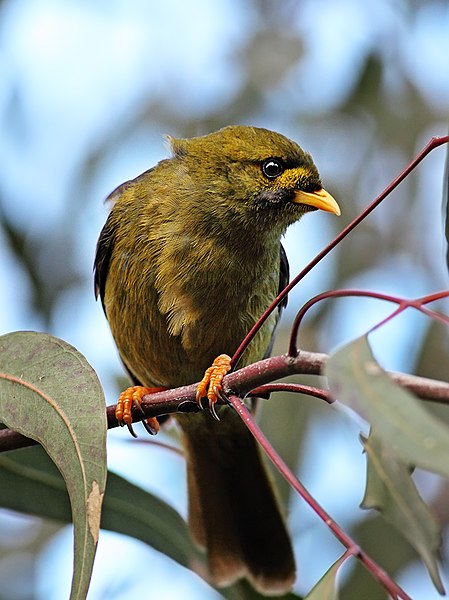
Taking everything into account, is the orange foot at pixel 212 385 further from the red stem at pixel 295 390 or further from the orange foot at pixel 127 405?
the red stem at pixel 295 390

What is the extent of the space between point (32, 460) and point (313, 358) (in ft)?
4.52

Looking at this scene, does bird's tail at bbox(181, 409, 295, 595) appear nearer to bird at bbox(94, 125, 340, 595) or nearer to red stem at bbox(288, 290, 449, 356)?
bird at bbox(94, 125, 340, 595)

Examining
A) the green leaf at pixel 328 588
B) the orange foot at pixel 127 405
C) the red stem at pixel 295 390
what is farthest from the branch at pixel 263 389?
the green leaf at pixel 328 588

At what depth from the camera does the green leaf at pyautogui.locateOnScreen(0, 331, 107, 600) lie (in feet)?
6.55

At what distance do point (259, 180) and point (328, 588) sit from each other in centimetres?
188

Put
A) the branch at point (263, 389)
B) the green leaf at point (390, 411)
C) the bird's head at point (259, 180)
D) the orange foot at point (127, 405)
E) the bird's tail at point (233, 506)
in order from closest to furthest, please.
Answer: the green leaf at point (390, 411), the branch at point (263, 389), the orange foot at point (127, 405), the bird's head at point (259, 180), the bird's tail at point (233, 506)

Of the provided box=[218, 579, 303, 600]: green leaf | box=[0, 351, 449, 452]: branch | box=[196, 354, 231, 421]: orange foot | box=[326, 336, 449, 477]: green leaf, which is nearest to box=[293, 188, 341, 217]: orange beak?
box=[196, 354, 231, 421]: orange foot

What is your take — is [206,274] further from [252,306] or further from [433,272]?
[433,272]

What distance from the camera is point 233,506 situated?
377 centimetres

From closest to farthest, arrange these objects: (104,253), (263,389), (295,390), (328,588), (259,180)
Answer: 1. (328,588)
2. (295,390)
3. (263,389)
4. (259,180)
5. (104,253)

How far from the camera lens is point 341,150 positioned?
5.39 metres

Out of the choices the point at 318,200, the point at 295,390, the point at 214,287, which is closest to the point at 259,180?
the point at 318,200

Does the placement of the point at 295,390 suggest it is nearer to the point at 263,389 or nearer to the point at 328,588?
the point at 263,389

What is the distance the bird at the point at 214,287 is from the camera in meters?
3.29
